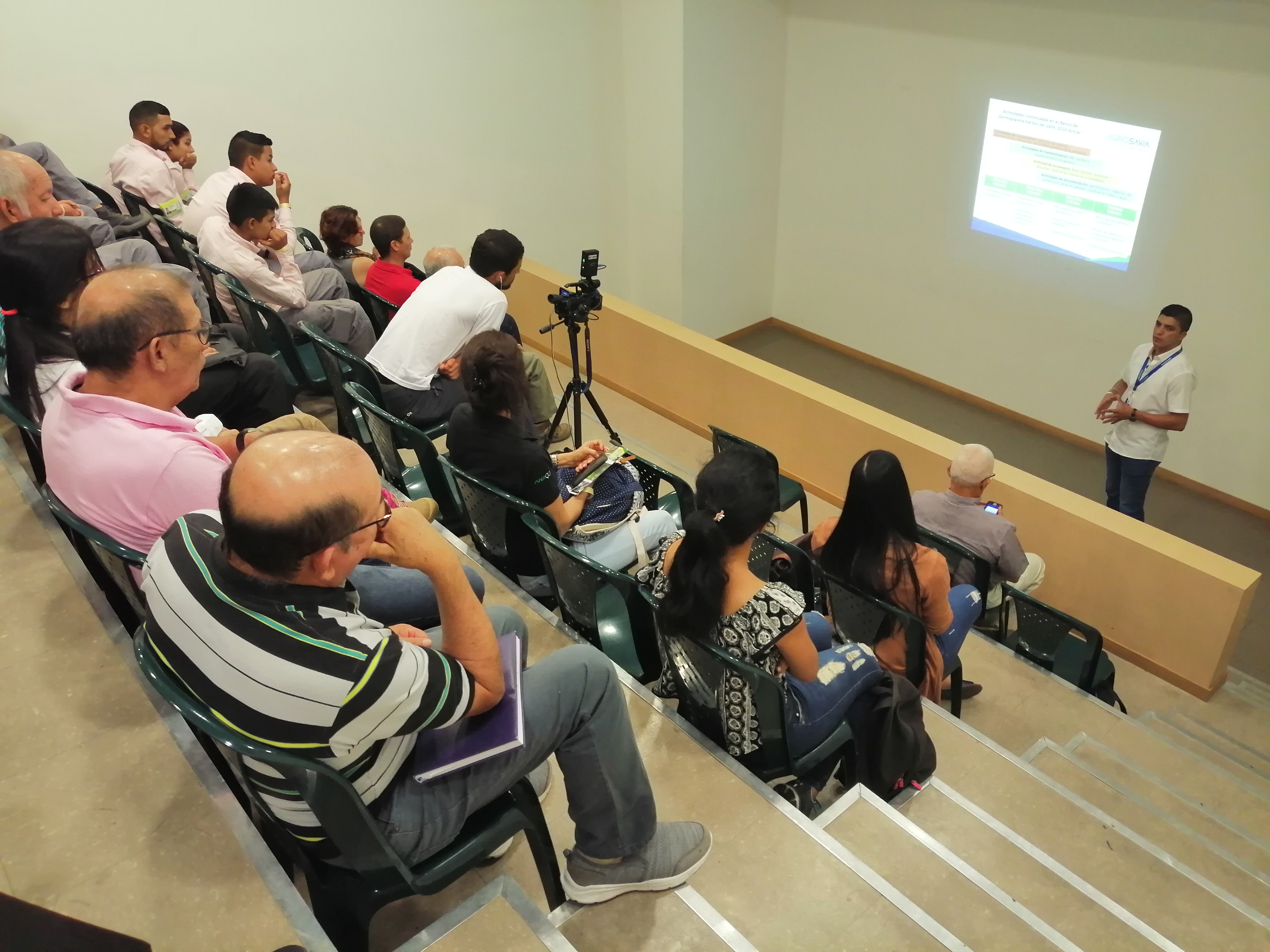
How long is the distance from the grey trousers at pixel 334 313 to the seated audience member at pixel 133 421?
6.33 ft

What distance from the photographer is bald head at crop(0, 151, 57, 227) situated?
3.15m

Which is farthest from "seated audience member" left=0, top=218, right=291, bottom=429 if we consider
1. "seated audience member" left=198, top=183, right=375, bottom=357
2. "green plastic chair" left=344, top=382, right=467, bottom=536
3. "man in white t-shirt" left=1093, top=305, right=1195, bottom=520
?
"man in white t-shirt" left=1093, top=305, right=1195, bottom=520

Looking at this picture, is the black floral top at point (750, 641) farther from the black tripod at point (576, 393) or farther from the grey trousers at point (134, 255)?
the grey trousers at point (134, 255)

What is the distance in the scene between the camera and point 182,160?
16.0ft

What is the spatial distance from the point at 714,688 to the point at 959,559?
4.65ft

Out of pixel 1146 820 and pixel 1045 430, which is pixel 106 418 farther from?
pixel 1045 430

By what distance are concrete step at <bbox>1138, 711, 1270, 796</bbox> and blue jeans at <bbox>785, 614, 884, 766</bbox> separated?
170 centimetres

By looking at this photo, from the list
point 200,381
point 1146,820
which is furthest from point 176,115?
point 1146,820

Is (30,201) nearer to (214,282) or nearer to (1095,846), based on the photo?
(214,282)

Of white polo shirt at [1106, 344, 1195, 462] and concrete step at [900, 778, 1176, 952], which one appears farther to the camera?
white polo shirt at [1106, 344, 1195, 462]

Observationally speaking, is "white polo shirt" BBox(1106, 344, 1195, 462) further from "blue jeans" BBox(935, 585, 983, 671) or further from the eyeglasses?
the eyeglasses

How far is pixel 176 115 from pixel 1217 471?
22.8 ft

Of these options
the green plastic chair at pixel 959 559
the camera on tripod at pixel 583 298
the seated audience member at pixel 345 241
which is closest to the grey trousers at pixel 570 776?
the green plastic chair at pixel 959 559

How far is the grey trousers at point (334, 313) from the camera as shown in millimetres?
3973
